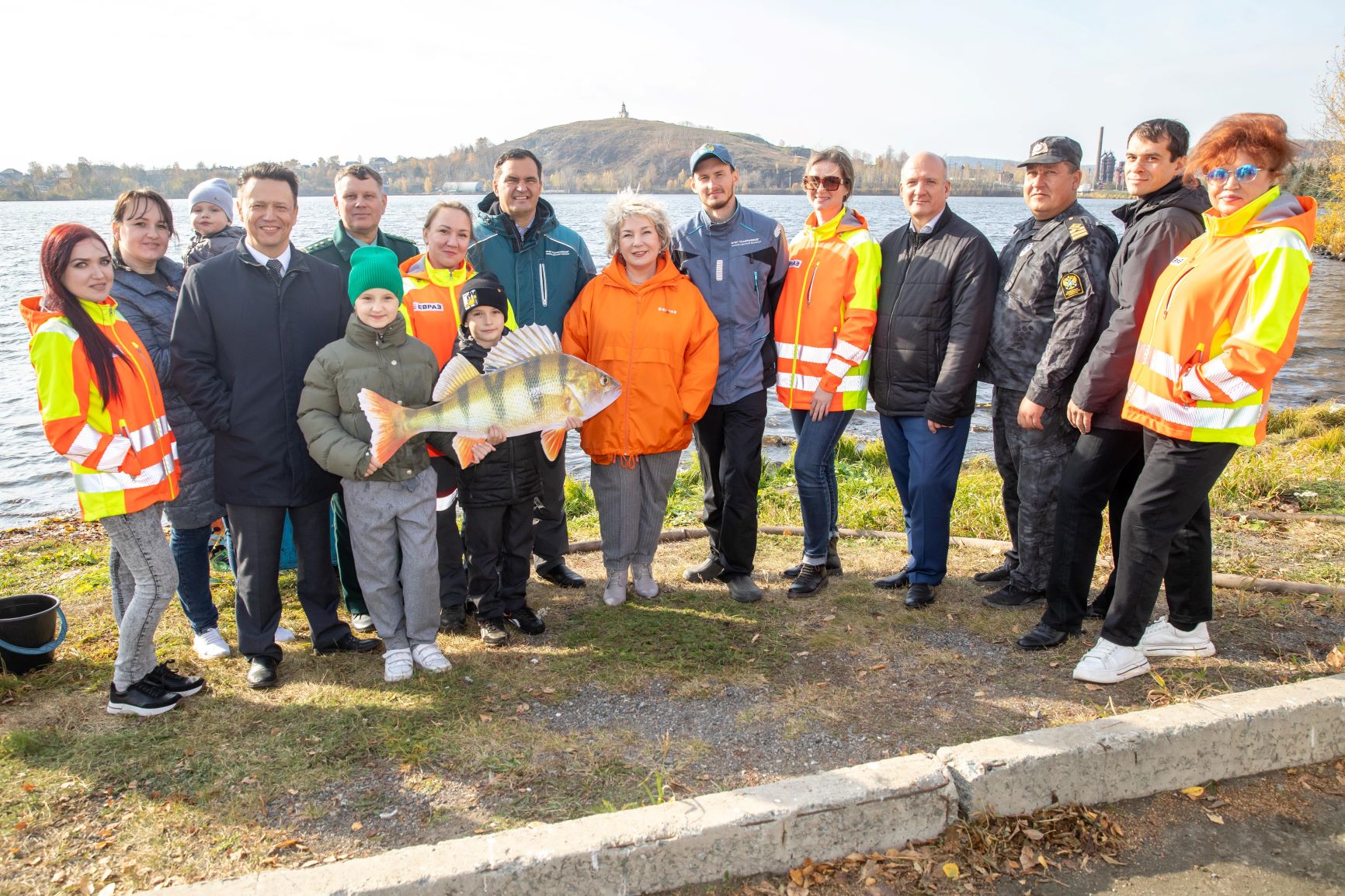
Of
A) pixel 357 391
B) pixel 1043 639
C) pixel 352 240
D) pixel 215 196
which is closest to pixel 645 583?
pixel 357 391

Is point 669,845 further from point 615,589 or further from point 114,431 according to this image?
point 114,431

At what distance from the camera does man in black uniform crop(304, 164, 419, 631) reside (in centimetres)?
549

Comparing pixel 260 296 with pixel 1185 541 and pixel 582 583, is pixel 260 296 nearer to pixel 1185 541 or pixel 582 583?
Result: pixel 582 583

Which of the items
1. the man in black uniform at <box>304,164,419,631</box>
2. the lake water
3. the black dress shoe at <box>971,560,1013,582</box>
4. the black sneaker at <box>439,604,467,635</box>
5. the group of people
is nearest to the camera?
the group of people

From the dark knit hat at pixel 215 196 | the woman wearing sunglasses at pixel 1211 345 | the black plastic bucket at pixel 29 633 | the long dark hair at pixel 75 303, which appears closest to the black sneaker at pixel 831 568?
the woman wearing sunglasses at pixel 1211 345

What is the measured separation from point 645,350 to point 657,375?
0.17m

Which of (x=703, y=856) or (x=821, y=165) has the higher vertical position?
(x=821, y=165)

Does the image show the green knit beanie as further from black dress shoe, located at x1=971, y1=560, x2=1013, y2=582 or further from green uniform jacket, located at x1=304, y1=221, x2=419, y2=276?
black dress shoe, located at x1=971, y1=560, x2=1013, y2=582

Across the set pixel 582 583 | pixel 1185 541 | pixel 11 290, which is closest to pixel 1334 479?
pixel 1185 541

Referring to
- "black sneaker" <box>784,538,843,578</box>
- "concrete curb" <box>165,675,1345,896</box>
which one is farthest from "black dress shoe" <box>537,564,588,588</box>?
"concrete curb" <box>165,675,1345,896</box>

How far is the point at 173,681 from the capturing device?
448 centimetres

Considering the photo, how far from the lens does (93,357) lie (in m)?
4.06

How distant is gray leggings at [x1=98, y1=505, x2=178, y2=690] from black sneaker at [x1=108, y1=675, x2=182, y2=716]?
0.03m

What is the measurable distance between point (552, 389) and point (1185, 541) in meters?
3.50
